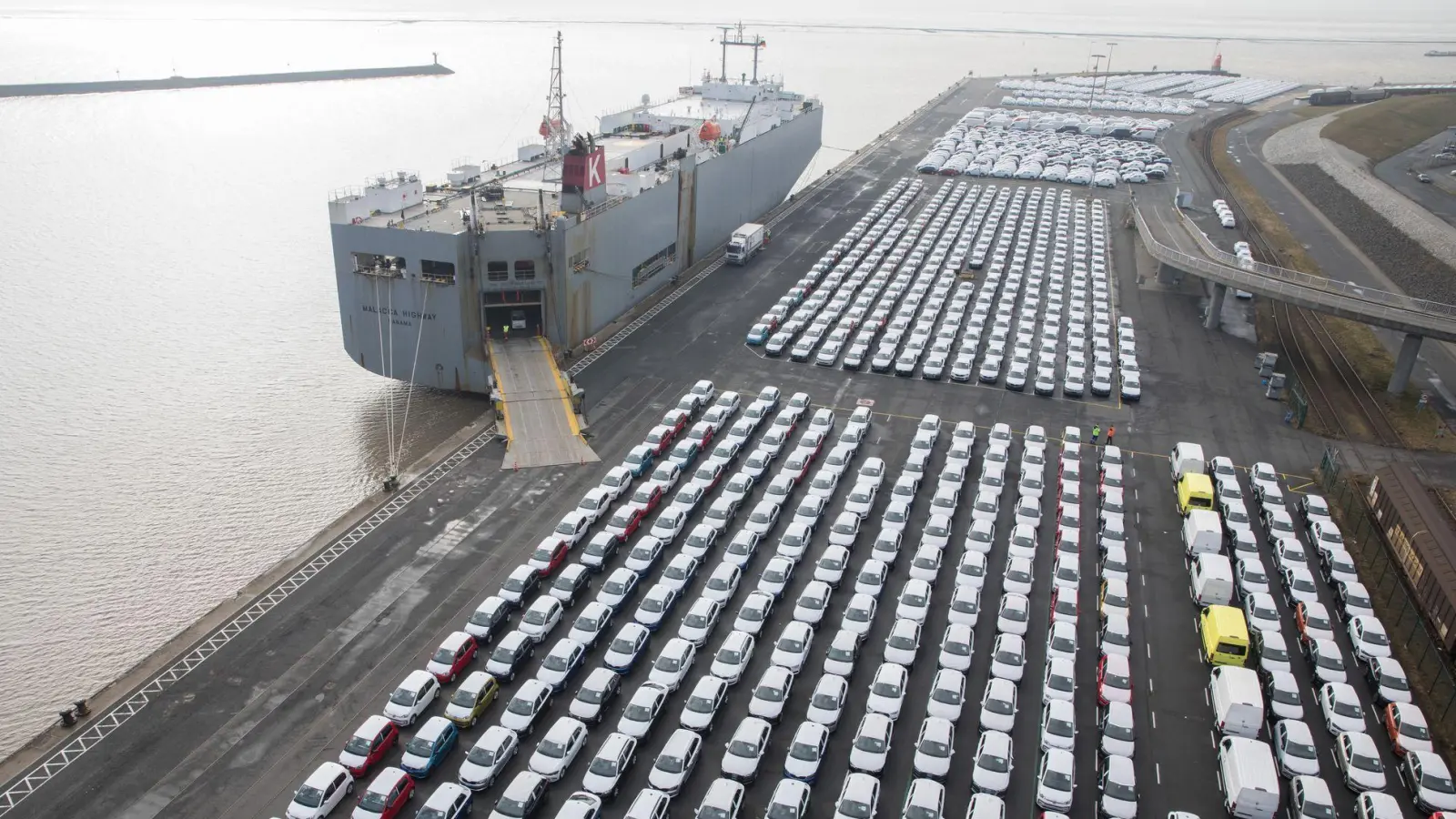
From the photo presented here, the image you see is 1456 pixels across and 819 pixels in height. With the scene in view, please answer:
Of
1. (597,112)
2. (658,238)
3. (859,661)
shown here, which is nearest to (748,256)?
(658,238)

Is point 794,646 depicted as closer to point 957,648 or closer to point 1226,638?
point 957,648

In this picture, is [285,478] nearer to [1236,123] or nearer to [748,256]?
[748,256]

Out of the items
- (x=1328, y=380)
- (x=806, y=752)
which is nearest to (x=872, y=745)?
(x=806, y=752)

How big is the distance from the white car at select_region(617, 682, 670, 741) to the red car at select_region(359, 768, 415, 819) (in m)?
4.77

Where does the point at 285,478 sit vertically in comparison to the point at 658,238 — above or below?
below

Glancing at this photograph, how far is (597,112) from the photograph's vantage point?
424 ft

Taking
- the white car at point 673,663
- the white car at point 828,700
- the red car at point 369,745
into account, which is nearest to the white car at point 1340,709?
the white car at point 828,700

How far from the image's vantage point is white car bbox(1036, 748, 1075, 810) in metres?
20.9

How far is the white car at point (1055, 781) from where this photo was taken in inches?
822

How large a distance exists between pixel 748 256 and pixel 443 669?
135ft

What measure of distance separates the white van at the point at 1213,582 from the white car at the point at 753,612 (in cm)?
1250

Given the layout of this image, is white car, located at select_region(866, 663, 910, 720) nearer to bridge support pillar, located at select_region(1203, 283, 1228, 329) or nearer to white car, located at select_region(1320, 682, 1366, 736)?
white car, located at select_region(1320, 682, 1366, 736)

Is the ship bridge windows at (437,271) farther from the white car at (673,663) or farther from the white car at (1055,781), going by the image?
the white car at (1055,781)

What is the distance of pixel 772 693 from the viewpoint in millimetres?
23641
